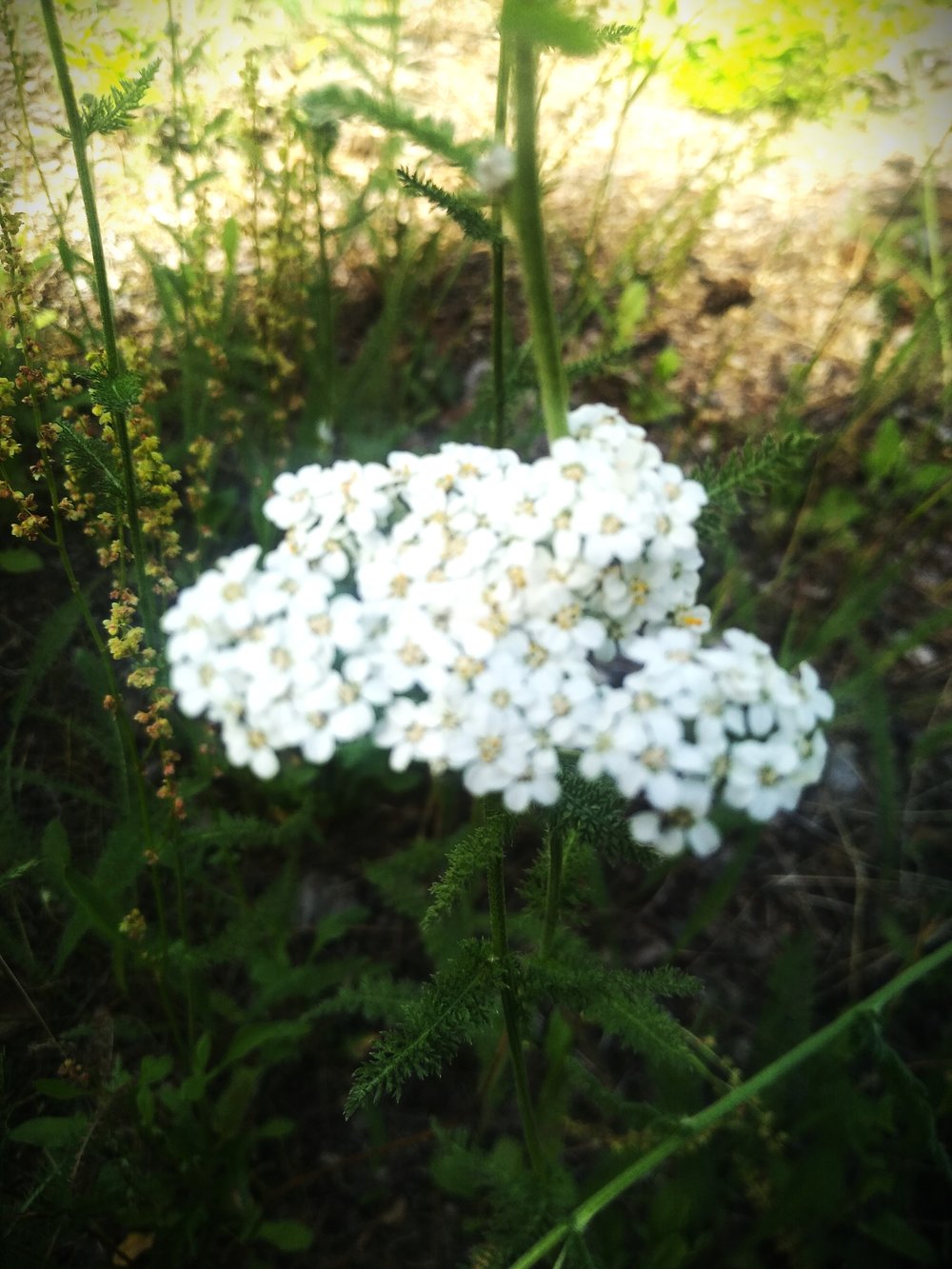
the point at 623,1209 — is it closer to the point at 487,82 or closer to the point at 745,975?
the point at 745,975

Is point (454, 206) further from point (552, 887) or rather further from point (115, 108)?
point (552, 887)

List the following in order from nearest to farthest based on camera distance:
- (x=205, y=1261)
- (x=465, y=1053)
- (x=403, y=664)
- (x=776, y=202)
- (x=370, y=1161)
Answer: (x=403, y=664) < (x=205, y=1261) < (x=370, y=1161) < (x=465, y=1053) < (x=776, y=202)

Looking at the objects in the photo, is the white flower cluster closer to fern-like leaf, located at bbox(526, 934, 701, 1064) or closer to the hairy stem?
the hairy stem

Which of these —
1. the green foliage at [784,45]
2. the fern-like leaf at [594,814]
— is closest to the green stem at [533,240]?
the fern-like leaf at [594,814]

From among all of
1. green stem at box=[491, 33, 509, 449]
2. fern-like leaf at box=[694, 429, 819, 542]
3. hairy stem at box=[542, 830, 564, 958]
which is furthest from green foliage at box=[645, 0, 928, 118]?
hairy stem at box=[542, 830, 564, 958]

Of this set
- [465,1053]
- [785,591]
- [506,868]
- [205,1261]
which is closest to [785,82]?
[785,591]

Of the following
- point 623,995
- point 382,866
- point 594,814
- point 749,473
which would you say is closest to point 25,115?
point 749,473

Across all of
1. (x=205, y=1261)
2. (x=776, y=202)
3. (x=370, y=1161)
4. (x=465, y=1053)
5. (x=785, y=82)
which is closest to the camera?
(x=205, y=1261)
